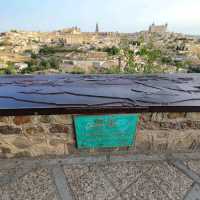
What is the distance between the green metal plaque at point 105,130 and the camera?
2.06 meters

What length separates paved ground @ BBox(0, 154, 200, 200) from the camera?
1682mm

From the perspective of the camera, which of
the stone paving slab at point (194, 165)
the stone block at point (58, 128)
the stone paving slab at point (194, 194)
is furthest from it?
the stone block at point (58, 128)

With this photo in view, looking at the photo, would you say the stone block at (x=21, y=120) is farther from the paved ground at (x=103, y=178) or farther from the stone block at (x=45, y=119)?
the paved ground at (x=103, y=178)

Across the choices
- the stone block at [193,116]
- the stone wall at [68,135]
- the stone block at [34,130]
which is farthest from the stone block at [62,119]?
the stone block at [193,116]

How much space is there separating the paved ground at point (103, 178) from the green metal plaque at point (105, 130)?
0.49ft

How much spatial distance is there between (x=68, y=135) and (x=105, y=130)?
0.36 meters

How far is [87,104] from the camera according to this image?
2.05 metres

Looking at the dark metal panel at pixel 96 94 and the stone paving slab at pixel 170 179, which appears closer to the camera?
Answer: the stone paving slab at pixel 170 179

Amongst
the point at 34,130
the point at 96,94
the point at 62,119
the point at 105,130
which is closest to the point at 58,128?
the point at 62,119

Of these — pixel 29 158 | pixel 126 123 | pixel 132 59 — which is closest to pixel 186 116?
pixel 126 123

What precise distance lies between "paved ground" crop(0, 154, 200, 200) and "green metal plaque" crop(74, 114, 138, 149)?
149 mm

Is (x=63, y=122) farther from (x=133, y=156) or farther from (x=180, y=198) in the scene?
(x=180, y=198)

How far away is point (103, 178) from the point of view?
1861mm

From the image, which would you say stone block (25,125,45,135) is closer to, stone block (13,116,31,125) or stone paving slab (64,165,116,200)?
stone block (13,116,31,125)
